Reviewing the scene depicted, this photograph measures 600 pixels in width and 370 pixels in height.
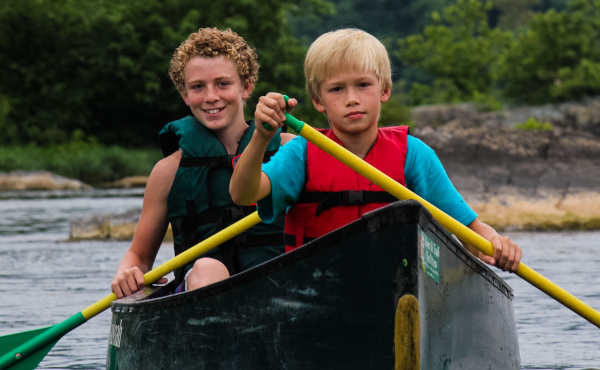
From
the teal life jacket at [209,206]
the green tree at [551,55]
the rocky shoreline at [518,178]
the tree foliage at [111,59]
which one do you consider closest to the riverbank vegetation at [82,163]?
the tree foliage at [111,59]

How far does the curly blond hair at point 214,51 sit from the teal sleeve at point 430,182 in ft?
3.17

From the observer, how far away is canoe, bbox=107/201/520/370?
2.93 m

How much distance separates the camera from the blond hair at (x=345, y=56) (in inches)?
128

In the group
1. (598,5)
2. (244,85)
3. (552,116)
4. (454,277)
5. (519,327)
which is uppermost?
(598,5)

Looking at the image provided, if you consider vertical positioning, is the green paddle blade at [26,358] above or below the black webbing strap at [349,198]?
below

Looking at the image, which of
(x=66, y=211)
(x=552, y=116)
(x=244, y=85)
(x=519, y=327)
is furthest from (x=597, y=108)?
(x=244, y=85)

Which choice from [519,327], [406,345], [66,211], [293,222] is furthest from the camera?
[66,211]

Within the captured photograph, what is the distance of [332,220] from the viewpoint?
11.0 ft

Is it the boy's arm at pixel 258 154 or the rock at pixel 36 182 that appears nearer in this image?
the boy's arm at pixel 258 154

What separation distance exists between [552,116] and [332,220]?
81.4 ft

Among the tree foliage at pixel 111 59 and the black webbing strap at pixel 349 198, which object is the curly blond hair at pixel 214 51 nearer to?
the black webbing strap at pixel 349 198

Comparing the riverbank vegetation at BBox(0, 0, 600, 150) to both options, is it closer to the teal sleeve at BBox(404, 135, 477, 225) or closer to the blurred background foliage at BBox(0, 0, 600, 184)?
the blurred background foliage at BBox(0, 0, 600, 184)

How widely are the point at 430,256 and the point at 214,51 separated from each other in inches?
60.0

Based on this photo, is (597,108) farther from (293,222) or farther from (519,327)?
(293,222)
